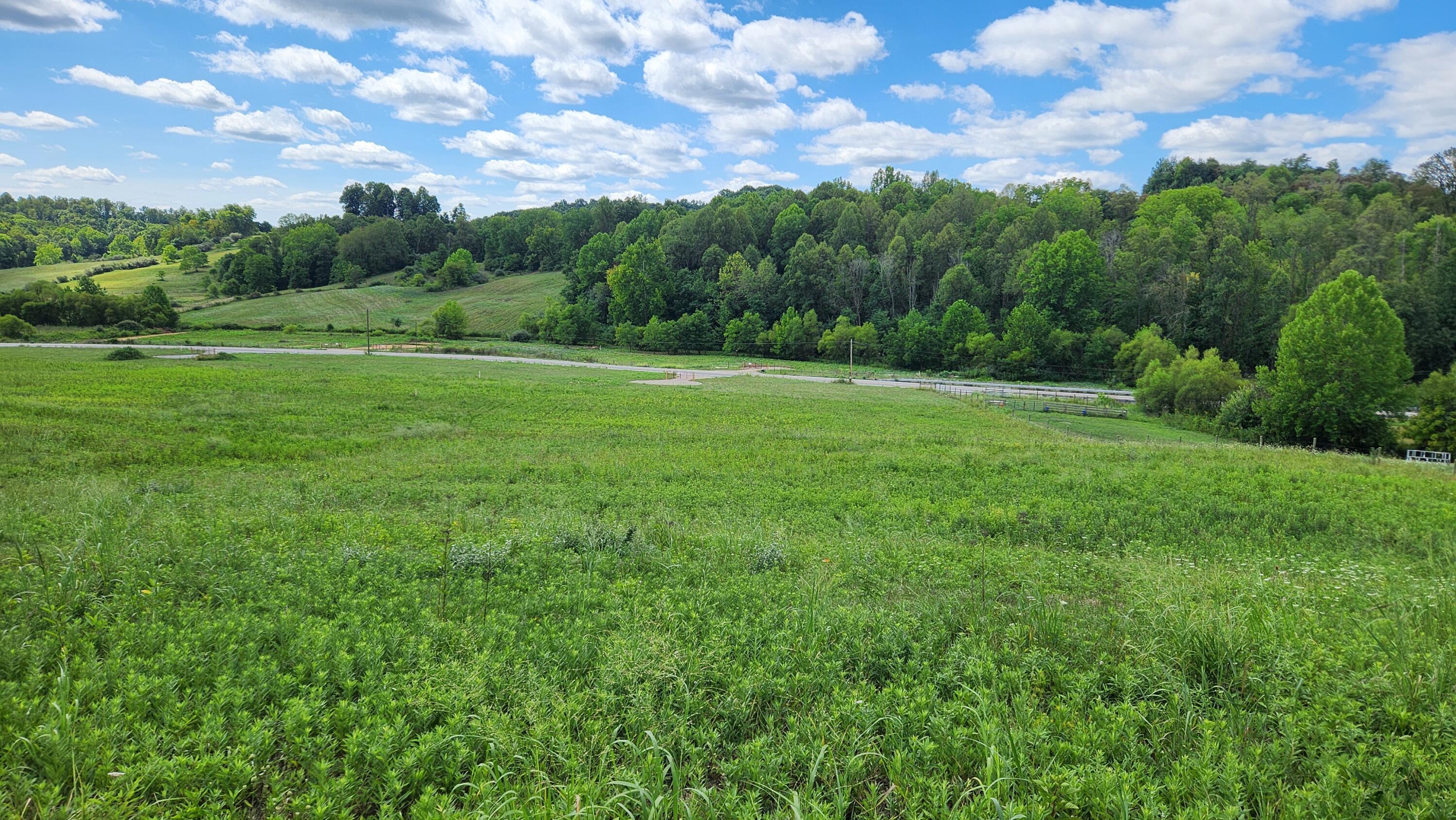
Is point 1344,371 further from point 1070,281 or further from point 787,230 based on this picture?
point 787,230

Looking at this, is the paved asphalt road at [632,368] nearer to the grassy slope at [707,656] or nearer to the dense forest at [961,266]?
the dense forest at [961,266]

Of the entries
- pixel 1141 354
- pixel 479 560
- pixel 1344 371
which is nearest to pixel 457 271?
pixel 1141 354

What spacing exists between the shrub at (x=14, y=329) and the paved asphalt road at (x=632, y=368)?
474cm

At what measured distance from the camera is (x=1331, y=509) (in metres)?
13.9

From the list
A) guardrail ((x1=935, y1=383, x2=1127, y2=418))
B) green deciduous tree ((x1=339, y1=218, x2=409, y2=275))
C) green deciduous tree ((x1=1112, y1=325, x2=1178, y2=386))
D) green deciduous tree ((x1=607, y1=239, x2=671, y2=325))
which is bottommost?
guardrail ((x1=935, y1=383, x2=1127, y2=418))

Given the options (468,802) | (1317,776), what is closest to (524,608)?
(468,802)

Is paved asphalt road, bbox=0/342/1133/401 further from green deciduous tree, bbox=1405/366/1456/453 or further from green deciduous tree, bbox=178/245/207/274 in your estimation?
green deciduous tree, bbox=178/245/207/274

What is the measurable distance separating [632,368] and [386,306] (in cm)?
6595

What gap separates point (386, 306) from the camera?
110 meters

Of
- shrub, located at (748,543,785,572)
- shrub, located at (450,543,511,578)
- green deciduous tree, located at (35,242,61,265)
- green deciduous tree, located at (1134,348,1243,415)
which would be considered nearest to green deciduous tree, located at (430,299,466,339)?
green deciduous tree, located at (1134,348,1243,415)

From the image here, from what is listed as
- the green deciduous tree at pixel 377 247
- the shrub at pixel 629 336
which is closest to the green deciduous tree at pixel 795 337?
the shrub at pixel 629 336

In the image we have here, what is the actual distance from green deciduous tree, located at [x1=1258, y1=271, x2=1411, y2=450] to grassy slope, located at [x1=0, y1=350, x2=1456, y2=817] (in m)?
42.2

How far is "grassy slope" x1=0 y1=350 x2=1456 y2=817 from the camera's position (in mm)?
3809

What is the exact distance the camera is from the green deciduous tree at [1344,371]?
1762 inches
